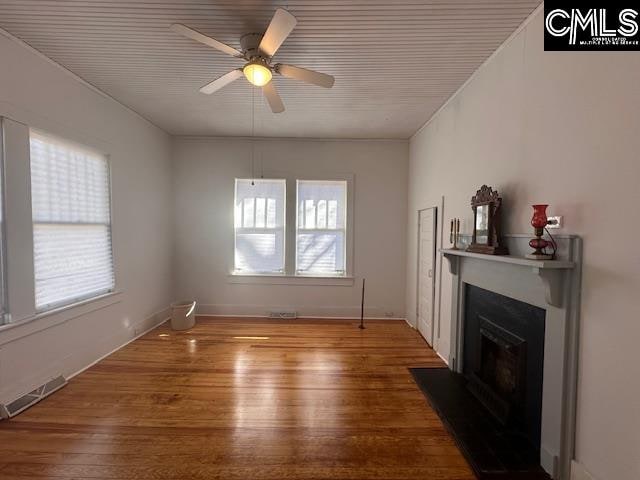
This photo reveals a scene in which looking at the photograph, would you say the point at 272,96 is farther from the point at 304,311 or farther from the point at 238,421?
the point at 304,311

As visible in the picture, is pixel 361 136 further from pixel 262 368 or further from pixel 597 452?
pixel 597 452

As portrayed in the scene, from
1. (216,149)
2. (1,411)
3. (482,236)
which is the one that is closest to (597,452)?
(482,236)

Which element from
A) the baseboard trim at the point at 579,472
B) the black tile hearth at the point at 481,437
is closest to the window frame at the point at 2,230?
the black tile hearth at the point at 481,437

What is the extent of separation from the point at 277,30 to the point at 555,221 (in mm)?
2064

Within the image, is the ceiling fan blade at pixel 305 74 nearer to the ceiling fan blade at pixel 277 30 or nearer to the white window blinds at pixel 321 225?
the ceiling fan blade at pixel 277 30

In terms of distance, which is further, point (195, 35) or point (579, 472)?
point (195, 35)

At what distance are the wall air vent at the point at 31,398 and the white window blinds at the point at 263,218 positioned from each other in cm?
255

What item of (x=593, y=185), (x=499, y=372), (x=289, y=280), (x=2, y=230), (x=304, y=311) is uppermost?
(x=593, y=185)

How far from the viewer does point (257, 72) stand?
2104mm

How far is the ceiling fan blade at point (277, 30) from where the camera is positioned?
64.4 inches

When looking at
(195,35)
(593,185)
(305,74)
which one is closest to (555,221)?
(593,185)

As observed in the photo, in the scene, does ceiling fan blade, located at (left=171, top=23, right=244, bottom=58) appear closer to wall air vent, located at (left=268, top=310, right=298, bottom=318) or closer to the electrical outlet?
the electrical outlet

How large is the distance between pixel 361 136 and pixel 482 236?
2.77m

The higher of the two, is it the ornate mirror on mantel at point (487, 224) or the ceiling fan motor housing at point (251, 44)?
the ceiling fan motor housing at point (251, 44)
